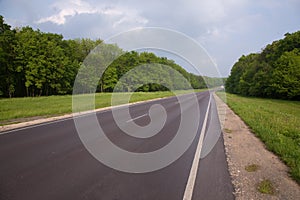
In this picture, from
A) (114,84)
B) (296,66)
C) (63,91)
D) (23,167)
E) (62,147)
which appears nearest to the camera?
(23,167)

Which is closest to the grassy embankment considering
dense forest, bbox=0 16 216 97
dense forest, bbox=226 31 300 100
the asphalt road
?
the asphalt road

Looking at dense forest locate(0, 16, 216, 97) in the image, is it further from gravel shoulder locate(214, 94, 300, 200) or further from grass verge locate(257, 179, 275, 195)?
grass verge locate(257, 179, 275, 195)

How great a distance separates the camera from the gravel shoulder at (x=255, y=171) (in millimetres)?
3713

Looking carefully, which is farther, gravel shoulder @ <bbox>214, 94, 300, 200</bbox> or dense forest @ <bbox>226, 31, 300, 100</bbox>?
dense forest @ <bbox>226, 31, 300, 100</bbox>

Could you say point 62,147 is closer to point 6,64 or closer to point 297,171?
point 297,171

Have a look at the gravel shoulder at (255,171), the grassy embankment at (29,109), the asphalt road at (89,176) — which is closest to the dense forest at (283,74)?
the grassy embankment at (29,109)

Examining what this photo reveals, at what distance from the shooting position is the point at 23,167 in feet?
15.5

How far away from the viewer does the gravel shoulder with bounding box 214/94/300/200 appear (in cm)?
371

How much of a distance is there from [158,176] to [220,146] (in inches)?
130

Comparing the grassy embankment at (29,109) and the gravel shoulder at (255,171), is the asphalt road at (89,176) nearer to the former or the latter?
the gravel shoulder at (255,171)

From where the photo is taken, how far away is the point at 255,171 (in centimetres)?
477

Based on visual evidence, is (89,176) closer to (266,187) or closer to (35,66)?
(266,187)

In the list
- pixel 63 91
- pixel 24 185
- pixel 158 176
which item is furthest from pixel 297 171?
pixel 63 91

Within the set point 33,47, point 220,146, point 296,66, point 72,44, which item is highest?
point 72,44
